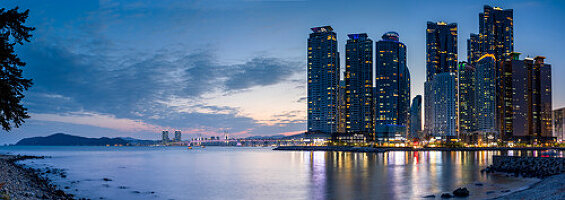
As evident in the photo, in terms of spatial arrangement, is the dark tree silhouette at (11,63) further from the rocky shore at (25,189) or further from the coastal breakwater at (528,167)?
the coastal breakwater at (528,167)

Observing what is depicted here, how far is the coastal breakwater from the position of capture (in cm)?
5416

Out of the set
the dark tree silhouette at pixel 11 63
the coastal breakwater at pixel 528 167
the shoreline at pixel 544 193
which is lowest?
the coastal breakwater at pixel 528 167

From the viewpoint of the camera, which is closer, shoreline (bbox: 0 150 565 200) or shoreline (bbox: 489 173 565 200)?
shoreline (bbox: 489 173 565 200)

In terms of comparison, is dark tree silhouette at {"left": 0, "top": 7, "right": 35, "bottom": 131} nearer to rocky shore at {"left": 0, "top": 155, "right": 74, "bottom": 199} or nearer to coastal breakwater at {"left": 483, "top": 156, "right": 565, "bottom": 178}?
rocky shore at {"left": 0, "top": 155, "right": 74, "bottom": 199}

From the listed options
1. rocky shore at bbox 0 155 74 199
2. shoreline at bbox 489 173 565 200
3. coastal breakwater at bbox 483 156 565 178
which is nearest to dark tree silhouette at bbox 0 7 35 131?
rocky shore at bbox 0 155 74 199

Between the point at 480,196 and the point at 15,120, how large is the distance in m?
34.9

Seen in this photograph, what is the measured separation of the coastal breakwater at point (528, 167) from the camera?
2132 inches

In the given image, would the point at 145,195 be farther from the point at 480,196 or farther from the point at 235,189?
the point at 480,196

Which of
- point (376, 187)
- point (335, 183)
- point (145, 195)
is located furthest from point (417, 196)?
point (145, 195)

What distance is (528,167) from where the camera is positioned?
59.1 metres

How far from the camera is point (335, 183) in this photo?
2048 inches

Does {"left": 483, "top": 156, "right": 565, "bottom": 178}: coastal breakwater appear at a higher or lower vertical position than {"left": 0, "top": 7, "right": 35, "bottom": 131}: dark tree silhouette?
lower

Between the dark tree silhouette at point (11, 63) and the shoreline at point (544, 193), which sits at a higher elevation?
the dark tree silhouette at point (11, 63)

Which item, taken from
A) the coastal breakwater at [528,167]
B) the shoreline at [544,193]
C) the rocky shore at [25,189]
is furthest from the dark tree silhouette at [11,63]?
the coastal breakwater at [528,167]
